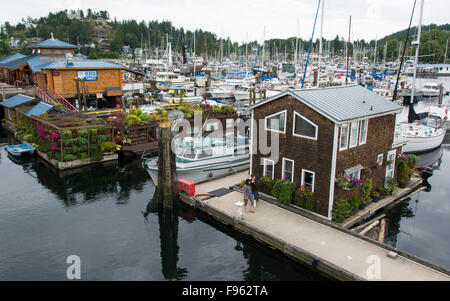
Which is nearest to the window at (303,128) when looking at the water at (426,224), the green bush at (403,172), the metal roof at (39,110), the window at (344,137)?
the window at (344,137)

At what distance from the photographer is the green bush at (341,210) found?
592 inches

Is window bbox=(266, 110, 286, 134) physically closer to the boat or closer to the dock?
the dock

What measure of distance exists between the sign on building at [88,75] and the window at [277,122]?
2837 centimetres

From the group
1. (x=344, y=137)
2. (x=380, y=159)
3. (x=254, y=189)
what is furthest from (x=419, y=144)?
(x=254, y=189)

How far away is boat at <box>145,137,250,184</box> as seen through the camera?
69.6 ft

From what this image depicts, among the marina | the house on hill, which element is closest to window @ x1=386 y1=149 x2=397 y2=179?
the marina

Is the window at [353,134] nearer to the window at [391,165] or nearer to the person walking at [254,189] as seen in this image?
the window at [391,165]

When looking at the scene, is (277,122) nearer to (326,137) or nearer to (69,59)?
(326,137)

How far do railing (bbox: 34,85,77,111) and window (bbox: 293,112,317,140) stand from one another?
26.9 meters

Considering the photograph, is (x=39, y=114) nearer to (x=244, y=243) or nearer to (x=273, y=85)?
(x=244, y=243)

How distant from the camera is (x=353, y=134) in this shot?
622 inches

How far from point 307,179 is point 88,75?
31472 mm

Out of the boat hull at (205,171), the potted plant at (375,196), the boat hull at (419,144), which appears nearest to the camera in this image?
the potted plant at (375,196)

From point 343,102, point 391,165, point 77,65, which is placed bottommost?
point 391,165
